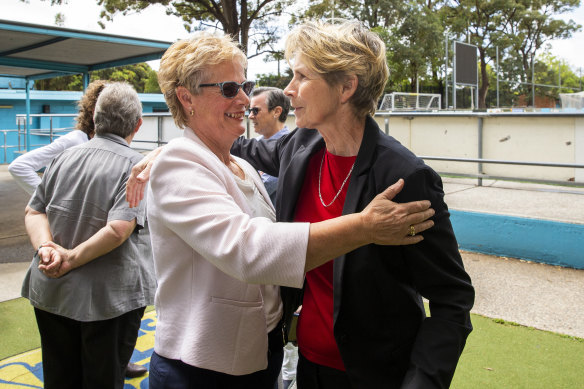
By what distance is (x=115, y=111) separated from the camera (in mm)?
2770

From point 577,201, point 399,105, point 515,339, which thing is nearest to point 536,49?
point 399,105

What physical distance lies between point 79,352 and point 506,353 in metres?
3.21

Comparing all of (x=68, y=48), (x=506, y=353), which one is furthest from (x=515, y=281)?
(x=68, y=48)

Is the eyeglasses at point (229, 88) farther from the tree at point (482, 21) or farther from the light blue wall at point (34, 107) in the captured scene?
the tree at point (482, 21)

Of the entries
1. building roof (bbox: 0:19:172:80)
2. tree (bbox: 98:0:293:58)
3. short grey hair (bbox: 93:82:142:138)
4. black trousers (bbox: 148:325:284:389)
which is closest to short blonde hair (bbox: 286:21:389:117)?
black trousers (bbox: 148:325:284:389)

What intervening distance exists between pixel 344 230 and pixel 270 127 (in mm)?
3324

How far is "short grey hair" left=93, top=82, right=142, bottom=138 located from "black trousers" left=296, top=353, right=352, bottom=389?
1648 millimetres

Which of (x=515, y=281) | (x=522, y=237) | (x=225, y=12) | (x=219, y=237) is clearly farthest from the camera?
(x=225, y=12)

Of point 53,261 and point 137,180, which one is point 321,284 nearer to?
point 137,180

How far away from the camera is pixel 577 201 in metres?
10.8

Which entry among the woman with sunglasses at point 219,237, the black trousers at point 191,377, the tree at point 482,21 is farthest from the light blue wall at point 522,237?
the tree at point 482,21

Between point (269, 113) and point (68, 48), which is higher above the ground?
point (68, 48)

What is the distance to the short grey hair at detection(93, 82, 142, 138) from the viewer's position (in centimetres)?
276

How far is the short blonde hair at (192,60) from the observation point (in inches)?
69.4
